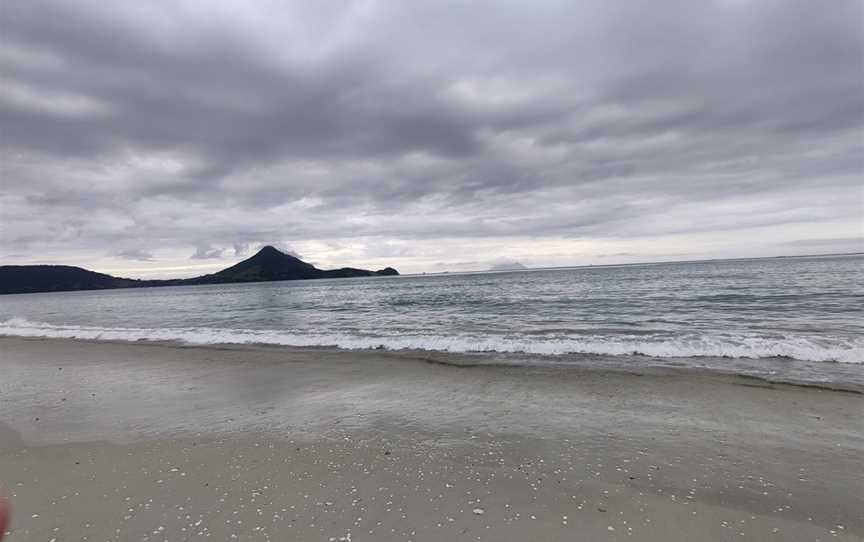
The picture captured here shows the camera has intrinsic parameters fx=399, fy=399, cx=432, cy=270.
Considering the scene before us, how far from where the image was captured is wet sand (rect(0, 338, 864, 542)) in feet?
14.5

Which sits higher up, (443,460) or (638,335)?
(443,460)

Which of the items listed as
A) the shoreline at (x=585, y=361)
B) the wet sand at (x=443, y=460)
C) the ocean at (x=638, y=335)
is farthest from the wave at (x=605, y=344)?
the wet sand at (x=443, y=460)

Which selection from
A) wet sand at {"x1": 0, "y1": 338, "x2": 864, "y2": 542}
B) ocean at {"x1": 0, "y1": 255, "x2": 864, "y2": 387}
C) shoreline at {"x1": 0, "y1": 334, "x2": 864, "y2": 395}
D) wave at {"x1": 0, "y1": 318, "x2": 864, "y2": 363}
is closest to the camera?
wet sand at {"x1": 0, "y1": 338, "x2": 864, "y2": 542}

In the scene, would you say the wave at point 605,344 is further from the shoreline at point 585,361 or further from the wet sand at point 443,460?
the wet sand at point 443,460

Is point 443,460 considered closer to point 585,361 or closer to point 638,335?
point 585,361

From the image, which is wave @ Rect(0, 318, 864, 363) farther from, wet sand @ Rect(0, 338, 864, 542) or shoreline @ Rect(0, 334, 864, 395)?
wet sand @ Rect(0, 338, 864, 542)

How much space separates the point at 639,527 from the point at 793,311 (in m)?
24.9

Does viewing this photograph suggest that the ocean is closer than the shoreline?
No

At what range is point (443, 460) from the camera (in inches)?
234

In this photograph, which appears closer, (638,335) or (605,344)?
(605,344)

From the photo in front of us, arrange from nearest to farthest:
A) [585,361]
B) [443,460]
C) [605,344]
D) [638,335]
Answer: [443,460] → [585,361] → [605,344] → [638,335]

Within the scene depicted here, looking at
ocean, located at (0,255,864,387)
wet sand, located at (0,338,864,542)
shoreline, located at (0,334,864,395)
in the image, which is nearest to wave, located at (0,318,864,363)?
ocean, located at (0,255,864,387)

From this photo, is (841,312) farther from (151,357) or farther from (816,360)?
(151,357)

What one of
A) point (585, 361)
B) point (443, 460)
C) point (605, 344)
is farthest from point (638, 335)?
point (443, 460)
